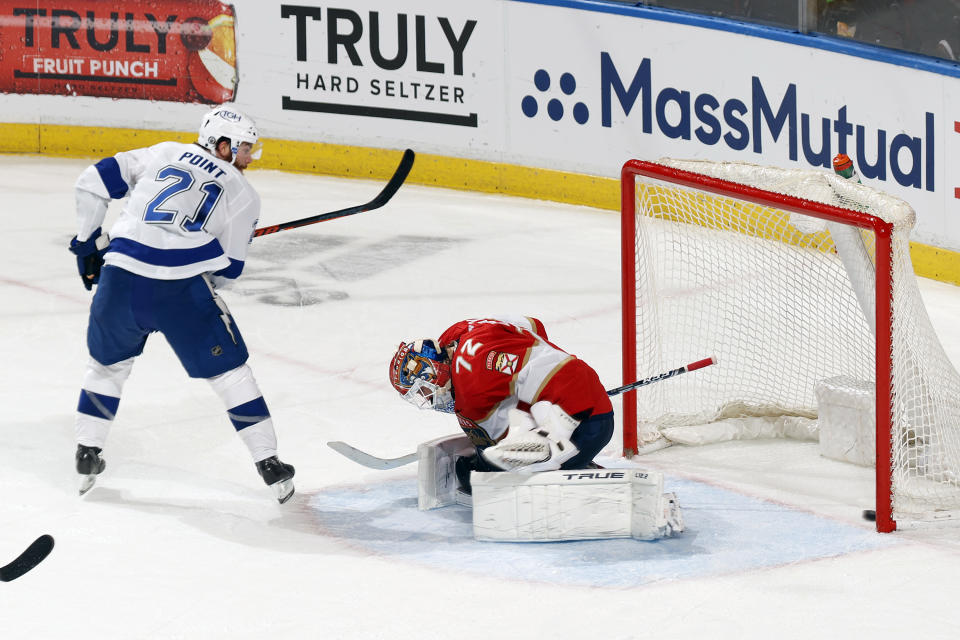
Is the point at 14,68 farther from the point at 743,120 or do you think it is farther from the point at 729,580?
the point at 729,580

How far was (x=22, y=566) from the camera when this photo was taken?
3527 millimetres

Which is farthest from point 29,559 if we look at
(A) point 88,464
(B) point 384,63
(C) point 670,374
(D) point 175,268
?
(B) point 384,63

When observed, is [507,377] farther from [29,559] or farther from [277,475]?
[29,559]

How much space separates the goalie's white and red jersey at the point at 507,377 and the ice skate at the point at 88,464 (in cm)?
104

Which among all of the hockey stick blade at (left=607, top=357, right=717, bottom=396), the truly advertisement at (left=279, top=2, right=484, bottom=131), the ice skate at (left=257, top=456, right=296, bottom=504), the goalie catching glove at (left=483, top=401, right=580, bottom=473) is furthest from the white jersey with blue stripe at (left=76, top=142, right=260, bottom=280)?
the truly advertisement at (left=279, top=2, right=484, bottom=131)

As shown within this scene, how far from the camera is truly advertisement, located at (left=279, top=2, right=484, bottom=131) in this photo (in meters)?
7.79

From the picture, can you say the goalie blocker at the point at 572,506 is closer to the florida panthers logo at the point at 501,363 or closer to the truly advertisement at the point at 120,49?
the florida panthers logo at the point at 501,363

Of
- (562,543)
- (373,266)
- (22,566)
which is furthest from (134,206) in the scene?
(373,266)

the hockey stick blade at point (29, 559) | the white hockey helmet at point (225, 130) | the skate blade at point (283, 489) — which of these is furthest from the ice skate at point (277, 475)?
the white hockey helmet at point (225, 130)

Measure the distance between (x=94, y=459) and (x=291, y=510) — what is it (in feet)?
1.83

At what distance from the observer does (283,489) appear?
3.94 metres

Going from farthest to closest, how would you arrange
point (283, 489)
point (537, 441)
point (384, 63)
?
point (384, 63), point (283, 489), point (537, 441)

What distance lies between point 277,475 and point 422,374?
548 millimetres

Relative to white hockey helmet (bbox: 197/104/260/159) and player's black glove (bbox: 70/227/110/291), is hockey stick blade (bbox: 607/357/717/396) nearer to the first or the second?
white hockey helmet (bbox: 197/104/260/159)
